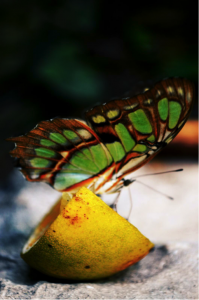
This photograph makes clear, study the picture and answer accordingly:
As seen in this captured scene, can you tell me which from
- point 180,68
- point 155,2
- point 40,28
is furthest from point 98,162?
point 155,2

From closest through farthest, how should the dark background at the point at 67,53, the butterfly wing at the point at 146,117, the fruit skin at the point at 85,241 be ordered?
the fruit skin at the point at 85,241 < the butterfly wing at the point at 146,117 < the dark background at the point at 67,53

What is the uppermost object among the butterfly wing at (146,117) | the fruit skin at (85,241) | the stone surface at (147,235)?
the butterfly wing at (146,117)

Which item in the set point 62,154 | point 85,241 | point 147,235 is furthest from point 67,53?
point 85,241

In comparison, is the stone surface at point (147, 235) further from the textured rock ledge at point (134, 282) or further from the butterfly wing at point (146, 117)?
the butterfly wing at point (146, 117)

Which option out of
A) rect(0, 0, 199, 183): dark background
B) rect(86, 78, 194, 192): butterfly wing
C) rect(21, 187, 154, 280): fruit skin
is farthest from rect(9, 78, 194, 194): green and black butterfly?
rect(0, 0, 199, 183): dark background

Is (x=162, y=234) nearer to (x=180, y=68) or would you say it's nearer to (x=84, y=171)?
(x=84, y=171)

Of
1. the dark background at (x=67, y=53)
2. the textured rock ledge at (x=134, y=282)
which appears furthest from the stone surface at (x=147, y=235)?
the dark background at (x=67, y=53)
